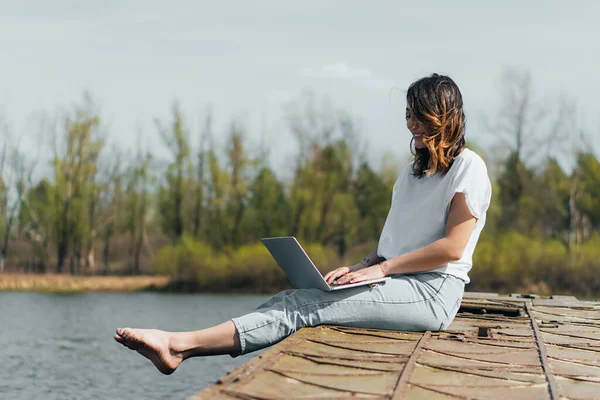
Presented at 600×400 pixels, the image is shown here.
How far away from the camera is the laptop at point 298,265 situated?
3.88 metres

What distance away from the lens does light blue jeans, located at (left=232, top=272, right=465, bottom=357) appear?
392 cm

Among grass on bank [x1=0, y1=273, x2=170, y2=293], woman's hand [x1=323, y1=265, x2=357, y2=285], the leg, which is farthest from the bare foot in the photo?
grass on bank [x1=0, y1=273, x2=170, y2=293]

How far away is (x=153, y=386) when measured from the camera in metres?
13.7

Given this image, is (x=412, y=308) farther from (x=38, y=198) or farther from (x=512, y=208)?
(x=38, y=198)

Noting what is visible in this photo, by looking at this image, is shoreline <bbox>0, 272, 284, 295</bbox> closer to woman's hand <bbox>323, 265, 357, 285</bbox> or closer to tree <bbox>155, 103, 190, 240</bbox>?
tree <bbox>155, 103, 190, 240</bbox>

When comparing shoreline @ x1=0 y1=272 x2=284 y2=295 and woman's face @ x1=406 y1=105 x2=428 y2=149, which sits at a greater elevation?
woman's face @ x1=406 y1=105 x2=428 y2=149

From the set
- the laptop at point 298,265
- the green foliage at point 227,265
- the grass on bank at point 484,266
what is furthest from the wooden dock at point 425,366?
the green foliage at point 227,265

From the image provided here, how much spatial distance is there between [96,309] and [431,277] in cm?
2566

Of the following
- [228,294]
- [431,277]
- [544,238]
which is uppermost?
[431,277]

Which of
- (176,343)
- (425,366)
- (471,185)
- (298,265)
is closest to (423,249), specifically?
(471,185)

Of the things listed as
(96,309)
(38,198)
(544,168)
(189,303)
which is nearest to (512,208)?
(544,168)

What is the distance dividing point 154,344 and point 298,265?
2.59 ft

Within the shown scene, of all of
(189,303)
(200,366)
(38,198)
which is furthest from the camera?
(38,198)

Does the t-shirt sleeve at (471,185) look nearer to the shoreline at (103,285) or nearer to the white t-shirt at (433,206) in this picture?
the white t-shirt at (433,206)
